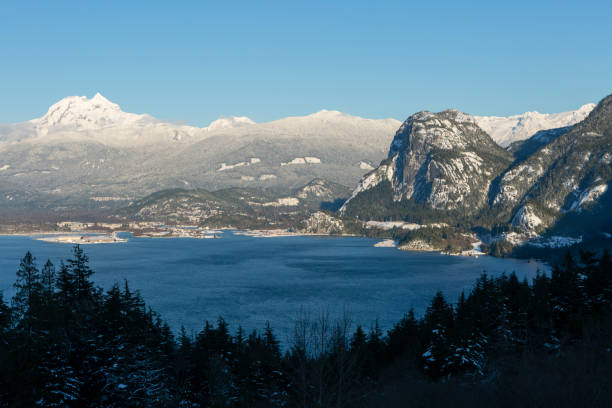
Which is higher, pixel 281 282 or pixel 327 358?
pixel 327 358

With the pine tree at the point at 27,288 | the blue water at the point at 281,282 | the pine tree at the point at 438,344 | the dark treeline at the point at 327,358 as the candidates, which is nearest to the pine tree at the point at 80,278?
the dark treeline at the point at 327,358

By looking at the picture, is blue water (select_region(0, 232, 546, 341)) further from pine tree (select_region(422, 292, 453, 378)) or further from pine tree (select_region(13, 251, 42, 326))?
pine tree (select_region(13, 251, 42, 326))

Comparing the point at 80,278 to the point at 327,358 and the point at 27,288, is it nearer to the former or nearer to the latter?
the point at 27,288

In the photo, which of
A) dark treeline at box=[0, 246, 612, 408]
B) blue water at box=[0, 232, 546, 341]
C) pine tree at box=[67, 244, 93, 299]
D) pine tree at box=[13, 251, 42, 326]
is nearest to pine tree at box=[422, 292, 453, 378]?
dark treeline at box=[0, 246, 612, 408]

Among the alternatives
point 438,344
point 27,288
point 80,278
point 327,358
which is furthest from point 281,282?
point 327,358

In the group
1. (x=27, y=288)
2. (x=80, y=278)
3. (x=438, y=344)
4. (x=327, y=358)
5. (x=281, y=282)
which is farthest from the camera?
(x=281, y=282)

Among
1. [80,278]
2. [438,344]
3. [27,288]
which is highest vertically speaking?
[80,278]

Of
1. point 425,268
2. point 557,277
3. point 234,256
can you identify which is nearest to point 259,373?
point 557,277
